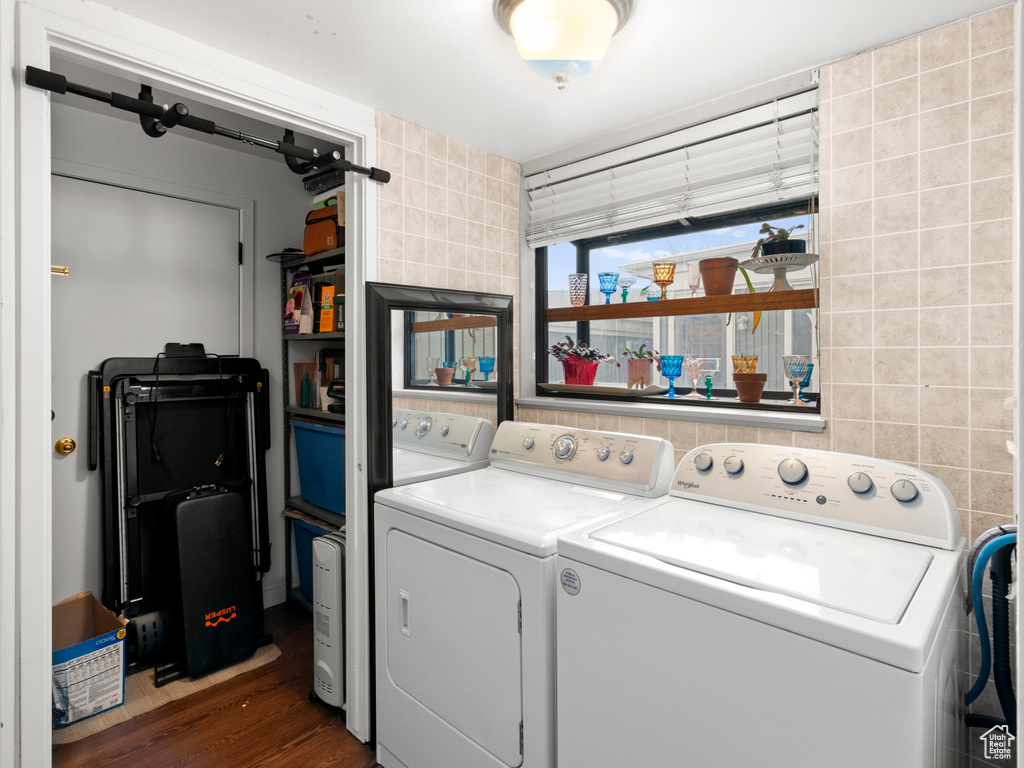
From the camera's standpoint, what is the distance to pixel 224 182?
278cm

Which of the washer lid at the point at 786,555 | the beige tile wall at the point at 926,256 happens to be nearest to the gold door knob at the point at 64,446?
the washer lid at the point at 786,555

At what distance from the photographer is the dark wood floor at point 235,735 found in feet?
6.26

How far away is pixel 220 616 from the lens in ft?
7.98

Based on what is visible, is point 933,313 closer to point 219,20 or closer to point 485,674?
point 485,674

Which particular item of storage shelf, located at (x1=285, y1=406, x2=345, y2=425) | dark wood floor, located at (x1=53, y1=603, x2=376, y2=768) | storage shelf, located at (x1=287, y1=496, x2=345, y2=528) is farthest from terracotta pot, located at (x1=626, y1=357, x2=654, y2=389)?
dark wood floor, located at (x1=53, y1=603, x2=376, y2=768)

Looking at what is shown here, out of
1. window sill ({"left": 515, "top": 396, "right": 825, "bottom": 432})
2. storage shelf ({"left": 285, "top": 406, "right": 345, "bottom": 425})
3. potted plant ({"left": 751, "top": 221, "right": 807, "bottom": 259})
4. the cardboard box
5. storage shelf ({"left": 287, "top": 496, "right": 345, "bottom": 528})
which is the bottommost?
the cardboard box

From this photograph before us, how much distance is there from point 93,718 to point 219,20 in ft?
8.06

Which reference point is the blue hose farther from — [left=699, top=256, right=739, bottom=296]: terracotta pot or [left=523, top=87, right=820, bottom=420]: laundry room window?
[left=699, top=256, right=739, bottom=296]: terracotta pot

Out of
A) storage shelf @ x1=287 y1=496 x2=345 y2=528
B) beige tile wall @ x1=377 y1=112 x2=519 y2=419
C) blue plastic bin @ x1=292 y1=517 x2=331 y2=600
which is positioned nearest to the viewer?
beige tile wall @ x1=377 y1=112 x2=519 y2=419

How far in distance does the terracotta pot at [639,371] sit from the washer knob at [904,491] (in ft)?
3.53

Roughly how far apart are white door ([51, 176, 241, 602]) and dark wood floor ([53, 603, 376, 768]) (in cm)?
67

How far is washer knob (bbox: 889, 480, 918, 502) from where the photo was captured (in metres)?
1.33

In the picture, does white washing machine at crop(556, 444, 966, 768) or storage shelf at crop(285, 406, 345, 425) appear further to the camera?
storage shelf at crop(285, 406, 345, 425)

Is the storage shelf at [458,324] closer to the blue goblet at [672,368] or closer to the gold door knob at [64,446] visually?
the blue goblet at [672,368]
